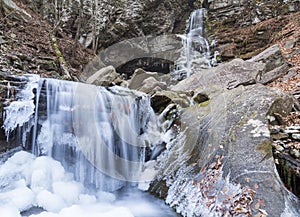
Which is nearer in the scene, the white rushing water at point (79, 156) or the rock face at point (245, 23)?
the white rushing water at point (79, 156)

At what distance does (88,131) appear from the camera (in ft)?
16.7

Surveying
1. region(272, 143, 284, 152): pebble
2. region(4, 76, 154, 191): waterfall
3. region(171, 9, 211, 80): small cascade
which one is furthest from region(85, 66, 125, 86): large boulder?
region(272, 143, 284, 152): pebble

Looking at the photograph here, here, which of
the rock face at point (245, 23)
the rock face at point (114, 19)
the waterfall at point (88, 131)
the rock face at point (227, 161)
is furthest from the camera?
the rock face at point (114, 19)

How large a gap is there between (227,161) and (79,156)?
298 cm

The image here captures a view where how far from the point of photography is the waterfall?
463 cm

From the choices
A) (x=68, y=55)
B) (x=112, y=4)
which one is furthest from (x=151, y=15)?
(x=68, y=55)

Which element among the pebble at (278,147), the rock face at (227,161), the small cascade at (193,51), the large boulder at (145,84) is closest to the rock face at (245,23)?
the small cascade at (193,51)

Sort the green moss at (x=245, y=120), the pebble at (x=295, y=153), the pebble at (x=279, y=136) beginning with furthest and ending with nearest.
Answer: the green moss at (x=245, y=120)
the pebble at (x=279, y=136)
the pebble at (x=295, y=153)

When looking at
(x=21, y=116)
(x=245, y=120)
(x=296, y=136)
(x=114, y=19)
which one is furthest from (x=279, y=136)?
(x=114, y=19)

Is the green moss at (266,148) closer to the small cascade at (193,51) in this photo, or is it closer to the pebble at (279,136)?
the pebble at (279,136)

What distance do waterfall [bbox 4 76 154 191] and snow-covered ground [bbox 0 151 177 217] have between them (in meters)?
0.30

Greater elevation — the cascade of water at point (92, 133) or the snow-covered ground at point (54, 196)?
the cascade of water at point (92, 133)

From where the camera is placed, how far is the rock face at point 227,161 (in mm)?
2732

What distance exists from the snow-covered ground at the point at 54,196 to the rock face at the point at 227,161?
42 centimetres
